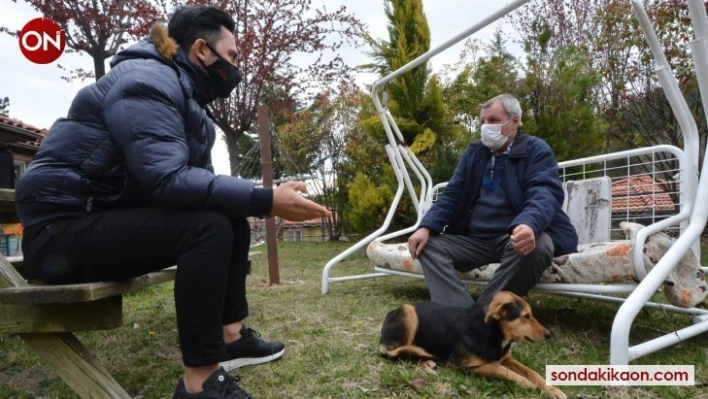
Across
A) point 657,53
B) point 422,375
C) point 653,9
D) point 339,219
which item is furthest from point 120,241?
point 339,219

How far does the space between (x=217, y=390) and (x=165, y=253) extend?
41 cm

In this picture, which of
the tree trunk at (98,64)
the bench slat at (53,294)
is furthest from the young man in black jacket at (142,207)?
the tree trunk at (98,64)

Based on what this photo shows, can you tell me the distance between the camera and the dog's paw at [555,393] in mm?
1531

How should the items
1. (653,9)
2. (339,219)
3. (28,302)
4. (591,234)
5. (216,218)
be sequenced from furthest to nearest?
1. (339,219)
2. (653,9)
3. (591,234)
4. (216,218)
5. (28,302)

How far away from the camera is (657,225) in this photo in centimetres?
194

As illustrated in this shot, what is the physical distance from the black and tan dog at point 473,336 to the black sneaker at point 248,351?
0.44 m

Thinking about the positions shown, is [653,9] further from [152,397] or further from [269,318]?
[152,397]

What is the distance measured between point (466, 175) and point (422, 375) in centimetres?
119

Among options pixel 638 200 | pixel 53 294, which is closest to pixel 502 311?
pixel 53 294

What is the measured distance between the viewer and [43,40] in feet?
22.9

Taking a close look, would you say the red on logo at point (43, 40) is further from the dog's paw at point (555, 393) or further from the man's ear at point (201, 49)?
the dog's paw at point (555, 393)

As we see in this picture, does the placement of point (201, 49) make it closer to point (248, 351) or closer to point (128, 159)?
point (128, 159)

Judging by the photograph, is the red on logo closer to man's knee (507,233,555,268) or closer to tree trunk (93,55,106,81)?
tree trunk (93,55,106,81)

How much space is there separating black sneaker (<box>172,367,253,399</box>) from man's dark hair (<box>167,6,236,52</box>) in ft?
3.42
